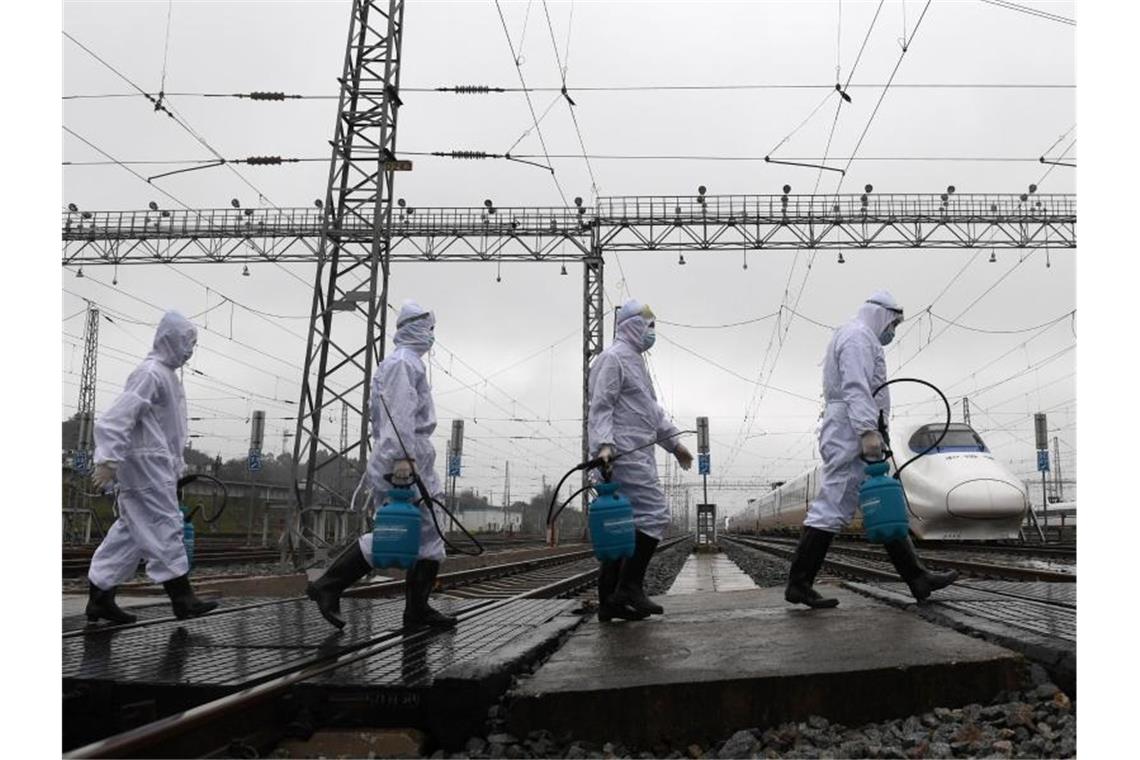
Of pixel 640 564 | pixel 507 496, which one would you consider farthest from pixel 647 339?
pixel 507 496

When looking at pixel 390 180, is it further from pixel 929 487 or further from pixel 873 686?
pixel 873 686

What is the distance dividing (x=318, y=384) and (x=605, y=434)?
8585 millimetres

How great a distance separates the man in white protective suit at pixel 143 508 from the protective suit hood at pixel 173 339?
12 centimetres

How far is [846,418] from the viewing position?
16.9 ft

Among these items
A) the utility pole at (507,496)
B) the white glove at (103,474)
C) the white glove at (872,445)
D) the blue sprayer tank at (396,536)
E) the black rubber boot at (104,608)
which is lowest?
the utility pole at (507,496)

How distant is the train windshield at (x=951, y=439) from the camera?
16.3 meters

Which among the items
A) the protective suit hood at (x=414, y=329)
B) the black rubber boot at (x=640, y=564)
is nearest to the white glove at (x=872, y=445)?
the black rubber boot at (x=640, y=564)

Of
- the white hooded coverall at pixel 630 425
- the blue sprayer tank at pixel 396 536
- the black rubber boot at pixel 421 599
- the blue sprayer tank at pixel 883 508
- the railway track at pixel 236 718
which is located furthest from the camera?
the white hooded coverall at pixel 630 425

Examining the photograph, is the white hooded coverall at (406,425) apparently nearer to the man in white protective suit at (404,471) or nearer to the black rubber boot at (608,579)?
the man in white protective suit at (404,471)

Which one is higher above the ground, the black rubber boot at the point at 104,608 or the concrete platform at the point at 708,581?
the black rubber boot at the point at 104,608

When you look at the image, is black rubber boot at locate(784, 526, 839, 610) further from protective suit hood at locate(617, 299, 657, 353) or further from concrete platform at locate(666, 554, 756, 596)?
concrete platform at locate(666, 554, 756, 596)

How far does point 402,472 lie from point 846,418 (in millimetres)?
2400

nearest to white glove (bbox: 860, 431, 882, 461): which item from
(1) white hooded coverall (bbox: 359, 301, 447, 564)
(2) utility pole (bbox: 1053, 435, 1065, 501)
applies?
(1) white hooded coverall (bbox: 359, 301, 447, 564)

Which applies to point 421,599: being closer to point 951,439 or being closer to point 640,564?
point 640,564
